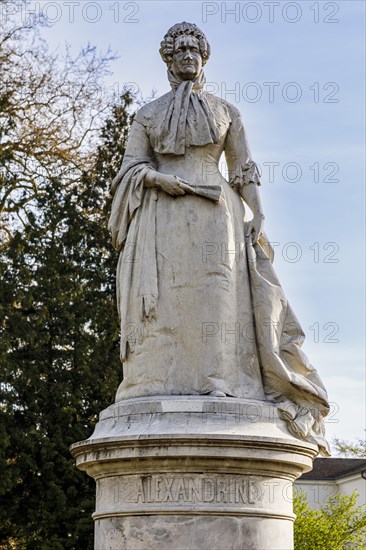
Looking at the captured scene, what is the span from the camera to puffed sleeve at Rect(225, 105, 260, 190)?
10883mm

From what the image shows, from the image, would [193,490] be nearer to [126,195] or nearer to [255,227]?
[255,227]

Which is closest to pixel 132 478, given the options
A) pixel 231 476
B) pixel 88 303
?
pixel 231 476

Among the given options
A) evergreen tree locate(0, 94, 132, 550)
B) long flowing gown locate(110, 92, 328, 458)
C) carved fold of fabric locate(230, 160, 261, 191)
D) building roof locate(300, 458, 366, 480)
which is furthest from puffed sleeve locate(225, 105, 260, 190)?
building roof locate(300, 458, 366, 480)

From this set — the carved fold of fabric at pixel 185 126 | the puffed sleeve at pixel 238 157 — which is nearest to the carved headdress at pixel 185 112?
the carved fold of fabric at pixel 185 126

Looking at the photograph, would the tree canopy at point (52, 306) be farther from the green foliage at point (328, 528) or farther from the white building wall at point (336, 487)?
the white building wall at point (336, 487)

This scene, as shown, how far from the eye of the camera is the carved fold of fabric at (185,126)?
10.6 metres

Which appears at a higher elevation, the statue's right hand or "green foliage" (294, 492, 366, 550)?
"green foliage" (294, 492, 366, 550)

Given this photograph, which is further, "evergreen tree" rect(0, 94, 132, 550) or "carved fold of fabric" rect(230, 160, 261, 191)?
"evergreen tree" rect(0, 94, 132, 550)

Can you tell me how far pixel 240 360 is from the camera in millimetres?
10172

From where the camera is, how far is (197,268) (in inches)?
401

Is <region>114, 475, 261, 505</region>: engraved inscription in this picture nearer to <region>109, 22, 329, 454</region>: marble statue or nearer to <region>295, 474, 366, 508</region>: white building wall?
<region>109, 22, 329, 454</region>: marble statue

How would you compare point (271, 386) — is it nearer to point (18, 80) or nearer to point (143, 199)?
point (143, 199)

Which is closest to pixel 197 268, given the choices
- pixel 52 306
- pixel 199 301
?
pixel 199 301

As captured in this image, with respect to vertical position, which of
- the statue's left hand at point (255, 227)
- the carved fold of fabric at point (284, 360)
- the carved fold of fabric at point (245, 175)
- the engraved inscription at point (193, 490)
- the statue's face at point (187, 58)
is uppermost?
the statue's face at point (187, 58)
